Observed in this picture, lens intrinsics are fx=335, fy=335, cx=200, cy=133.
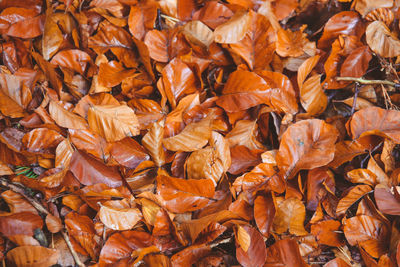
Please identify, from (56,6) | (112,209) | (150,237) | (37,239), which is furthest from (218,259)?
(56,6)

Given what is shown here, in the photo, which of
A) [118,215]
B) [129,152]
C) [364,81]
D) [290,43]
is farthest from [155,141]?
[364,81]

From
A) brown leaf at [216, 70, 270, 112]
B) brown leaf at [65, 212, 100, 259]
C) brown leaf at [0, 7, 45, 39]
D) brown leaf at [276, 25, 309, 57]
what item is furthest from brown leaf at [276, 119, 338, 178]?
brown leaf at [0, 7, 45, 39]

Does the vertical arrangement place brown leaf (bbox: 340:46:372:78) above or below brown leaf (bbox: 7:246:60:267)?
above

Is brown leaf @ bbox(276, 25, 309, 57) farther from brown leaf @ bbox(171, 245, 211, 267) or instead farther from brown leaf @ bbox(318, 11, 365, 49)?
brown leaf @ bbox(171, 245, 211, 267)

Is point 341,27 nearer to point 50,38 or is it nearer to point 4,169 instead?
point 50,38

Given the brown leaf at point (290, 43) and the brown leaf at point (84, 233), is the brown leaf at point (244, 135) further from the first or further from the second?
the brown leaf at point (84, 233)

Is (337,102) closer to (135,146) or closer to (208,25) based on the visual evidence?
(208,25)
